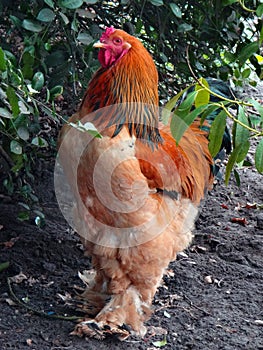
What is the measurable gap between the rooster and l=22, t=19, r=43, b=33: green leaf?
338 mm

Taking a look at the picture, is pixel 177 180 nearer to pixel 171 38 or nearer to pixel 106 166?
pixel 106 166

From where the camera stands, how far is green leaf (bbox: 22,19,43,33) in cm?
308

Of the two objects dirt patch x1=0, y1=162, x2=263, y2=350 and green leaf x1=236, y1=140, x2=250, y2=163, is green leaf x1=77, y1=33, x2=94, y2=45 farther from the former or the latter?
dirt patch x1=0, y1=162, x2=263, y2=350

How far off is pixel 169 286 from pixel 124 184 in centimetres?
112

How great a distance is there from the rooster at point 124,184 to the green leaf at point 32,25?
34 cm

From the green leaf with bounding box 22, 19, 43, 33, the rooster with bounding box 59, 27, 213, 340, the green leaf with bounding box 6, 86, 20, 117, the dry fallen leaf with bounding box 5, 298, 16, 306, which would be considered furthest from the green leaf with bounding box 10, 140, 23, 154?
the dry fallen leaf with bounding box 5, 298, 16, 306

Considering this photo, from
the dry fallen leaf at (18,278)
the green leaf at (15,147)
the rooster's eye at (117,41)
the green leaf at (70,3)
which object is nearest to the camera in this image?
the green leaf at (70,3)

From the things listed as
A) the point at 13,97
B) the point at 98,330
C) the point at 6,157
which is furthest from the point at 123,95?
the point at 98,330

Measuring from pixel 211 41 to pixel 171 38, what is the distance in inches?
11.2

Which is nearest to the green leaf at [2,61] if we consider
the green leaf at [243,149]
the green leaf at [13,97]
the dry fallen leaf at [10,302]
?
the green leaf at [13,97]

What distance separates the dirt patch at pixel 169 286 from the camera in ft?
11.1

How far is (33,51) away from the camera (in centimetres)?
322

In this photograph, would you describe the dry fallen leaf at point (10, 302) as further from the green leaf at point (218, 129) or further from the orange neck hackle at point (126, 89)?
the green leaf at point (218, 129)

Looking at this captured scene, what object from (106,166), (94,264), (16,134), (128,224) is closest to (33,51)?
(16,134)
